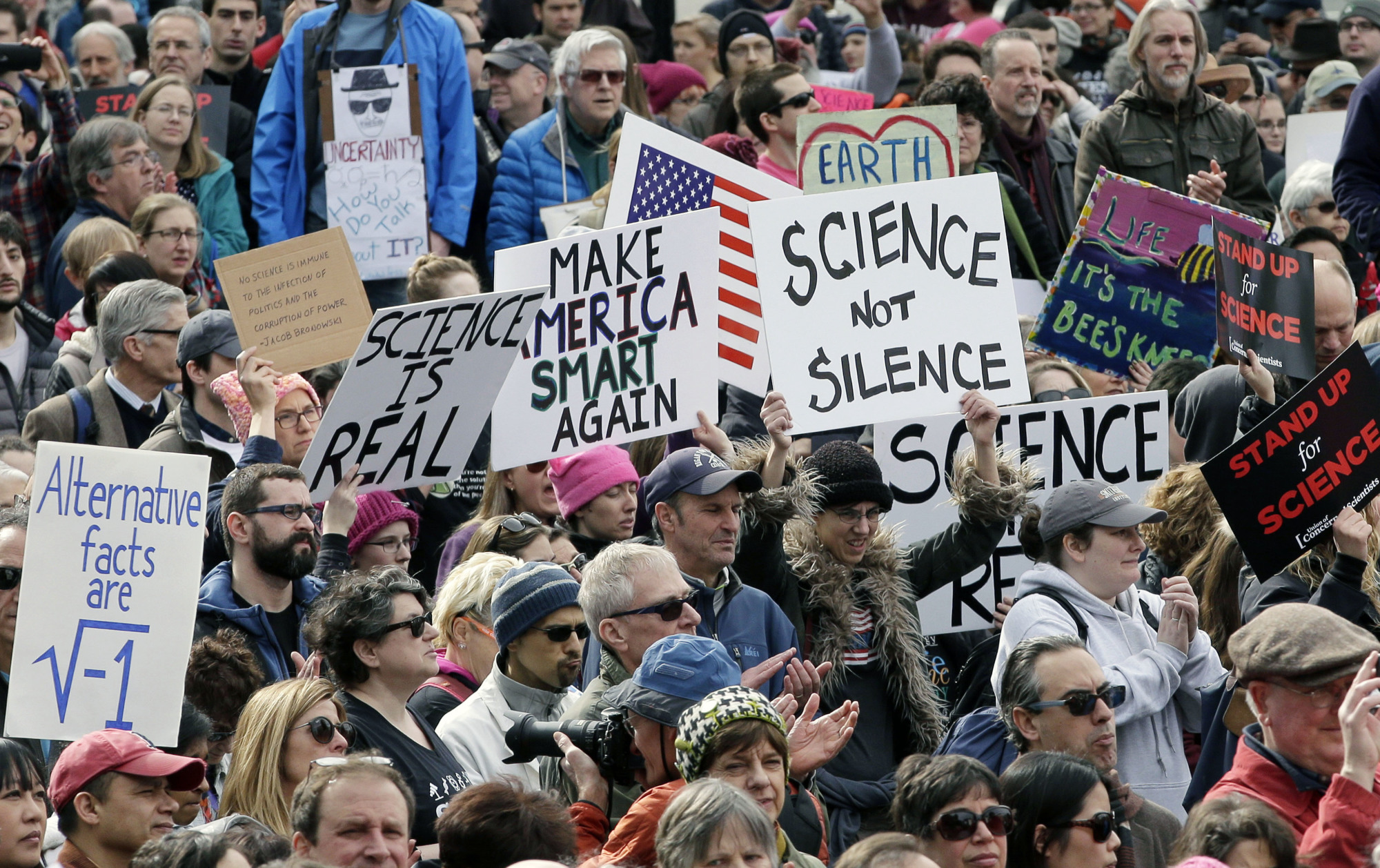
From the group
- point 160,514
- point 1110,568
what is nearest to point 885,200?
point 1110,568

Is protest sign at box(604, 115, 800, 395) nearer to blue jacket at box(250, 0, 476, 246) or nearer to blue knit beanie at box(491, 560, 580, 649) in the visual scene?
blue jacket at box(250, 0, 476, 246)

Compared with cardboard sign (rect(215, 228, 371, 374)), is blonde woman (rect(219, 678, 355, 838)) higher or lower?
lower

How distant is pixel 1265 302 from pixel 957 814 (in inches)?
127

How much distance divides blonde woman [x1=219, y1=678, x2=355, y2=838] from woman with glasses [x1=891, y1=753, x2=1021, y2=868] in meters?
1.46

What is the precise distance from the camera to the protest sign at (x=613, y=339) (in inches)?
285

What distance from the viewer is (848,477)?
21.1ft

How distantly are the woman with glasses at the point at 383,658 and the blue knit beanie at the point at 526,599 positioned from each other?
26 centimetres

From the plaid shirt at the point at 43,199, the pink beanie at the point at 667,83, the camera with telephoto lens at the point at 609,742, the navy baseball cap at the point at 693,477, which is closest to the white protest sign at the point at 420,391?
the navy baseball cap at the point at 693,477

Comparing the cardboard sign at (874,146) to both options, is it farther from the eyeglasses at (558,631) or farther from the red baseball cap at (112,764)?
the red baseball cap at (112,764)

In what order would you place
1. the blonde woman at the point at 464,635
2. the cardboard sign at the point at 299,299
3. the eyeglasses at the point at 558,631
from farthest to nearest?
the cardboard sign at the point at 299,299
the blonde woman at the point at 464,635
the eyeglasses at the point at 558,631

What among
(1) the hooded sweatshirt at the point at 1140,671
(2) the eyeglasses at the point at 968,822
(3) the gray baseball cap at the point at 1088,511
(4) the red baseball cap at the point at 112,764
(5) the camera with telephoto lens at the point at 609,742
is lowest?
(1) the hooded sweatshirt at the point at 1140,671

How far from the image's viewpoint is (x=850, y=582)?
6406mm

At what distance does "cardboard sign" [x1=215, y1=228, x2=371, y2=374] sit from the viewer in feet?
25.5

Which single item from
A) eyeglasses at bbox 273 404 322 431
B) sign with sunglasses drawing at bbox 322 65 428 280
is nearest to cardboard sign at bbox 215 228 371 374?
eyeglasses at bbox 273 404 322 431
